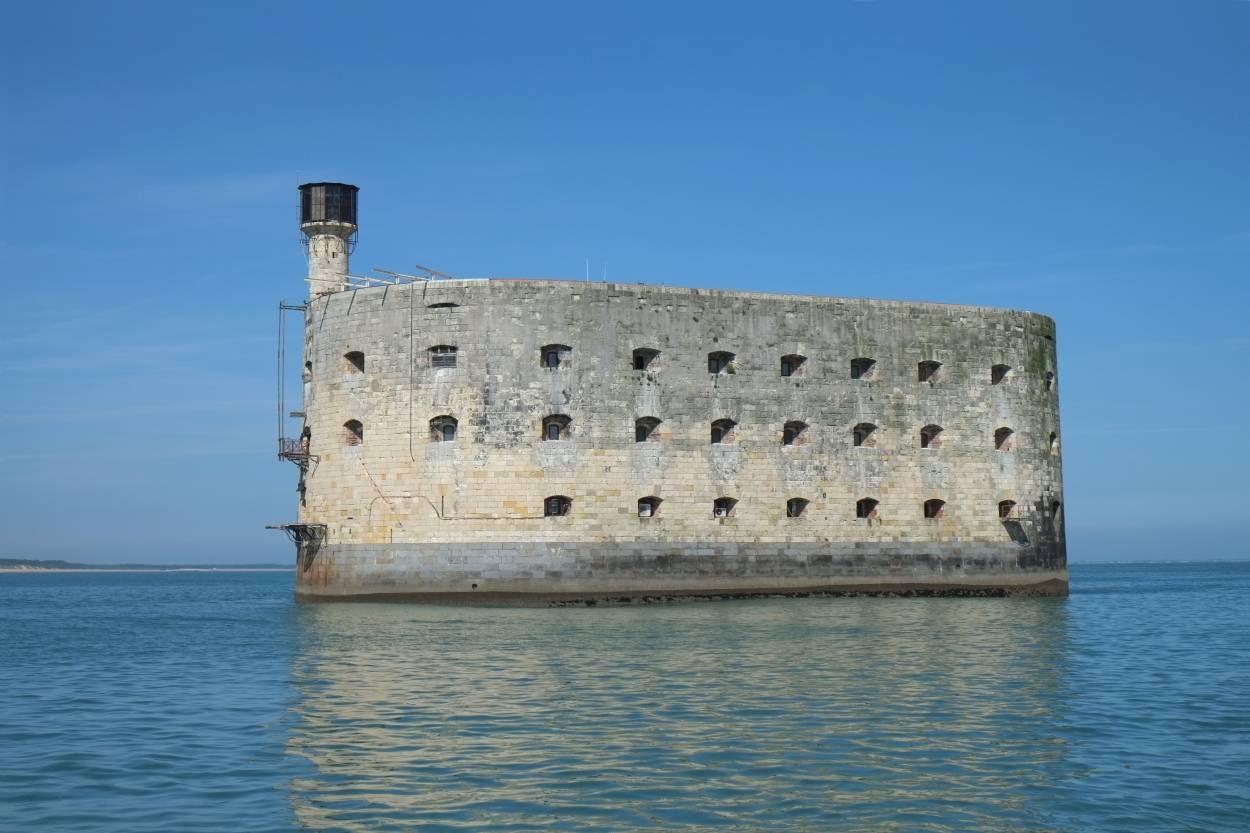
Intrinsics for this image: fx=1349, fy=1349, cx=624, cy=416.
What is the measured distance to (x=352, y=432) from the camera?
1223 inches

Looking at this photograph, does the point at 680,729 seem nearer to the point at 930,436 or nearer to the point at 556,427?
the point at 556,427

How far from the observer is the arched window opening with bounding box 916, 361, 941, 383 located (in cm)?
3375

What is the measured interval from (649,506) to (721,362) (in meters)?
3.84

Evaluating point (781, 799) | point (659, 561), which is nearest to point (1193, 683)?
point (781, 799)

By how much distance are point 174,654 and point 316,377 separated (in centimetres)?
1056

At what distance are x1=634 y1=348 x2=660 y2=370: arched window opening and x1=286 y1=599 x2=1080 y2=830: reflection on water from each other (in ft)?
29.1

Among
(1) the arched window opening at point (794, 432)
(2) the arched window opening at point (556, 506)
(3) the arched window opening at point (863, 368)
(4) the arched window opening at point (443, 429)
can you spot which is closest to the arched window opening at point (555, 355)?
(4) the arched window opening at point (443, 429)

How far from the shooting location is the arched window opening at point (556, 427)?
3022 cm

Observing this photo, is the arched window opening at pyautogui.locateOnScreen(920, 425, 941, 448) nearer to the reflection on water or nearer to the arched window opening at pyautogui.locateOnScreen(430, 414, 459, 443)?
the reflection on water

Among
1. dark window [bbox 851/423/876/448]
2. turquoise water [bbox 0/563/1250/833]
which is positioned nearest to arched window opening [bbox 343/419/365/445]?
turquoise water [bbox 0/563/1250/833]

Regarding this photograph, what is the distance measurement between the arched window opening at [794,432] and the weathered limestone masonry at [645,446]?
0.19ft

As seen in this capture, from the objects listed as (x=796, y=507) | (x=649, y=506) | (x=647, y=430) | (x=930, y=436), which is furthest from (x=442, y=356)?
(x=930, y=436)

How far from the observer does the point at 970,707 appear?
14430mm

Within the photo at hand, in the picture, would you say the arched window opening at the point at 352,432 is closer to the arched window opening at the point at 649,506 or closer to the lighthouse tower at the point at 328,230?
the lighthouse tower at the point at 328,230
